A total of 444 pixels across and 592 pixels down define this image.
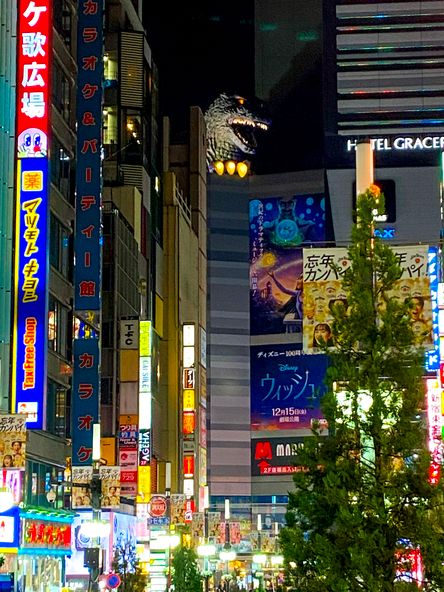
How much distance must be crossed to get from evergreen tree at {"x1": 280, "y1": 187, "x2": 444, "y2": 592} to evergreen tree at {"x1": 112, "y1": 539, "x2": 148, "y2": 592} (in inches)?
1279

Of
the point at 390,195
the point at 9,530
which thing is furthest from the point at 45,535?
the point at 390,195

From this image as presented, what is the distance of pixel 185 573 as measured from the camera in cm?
6231

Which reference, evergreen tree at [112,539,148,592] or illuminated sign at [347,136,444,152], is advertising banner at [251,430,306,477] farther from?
illuminated sign at [347,136,444,152]

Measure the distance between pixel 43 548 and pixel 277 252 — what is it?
9842 centimetres

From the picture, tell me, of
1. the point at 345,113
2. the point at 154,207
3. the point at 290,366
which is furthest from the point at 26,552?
the point at 290,366

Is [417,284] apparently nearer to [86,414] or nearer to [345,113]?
[345,113]

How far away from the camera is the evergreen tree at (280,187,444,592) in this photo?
1602 cm

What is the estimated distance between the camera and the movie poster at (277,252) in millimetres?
144250

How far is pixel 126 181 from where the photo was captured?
78.1 meters

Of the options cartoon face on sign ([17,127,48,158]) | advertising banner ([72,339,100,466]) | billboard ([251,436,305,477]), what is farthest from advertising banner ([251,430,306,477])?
cartoon face on sign ([17,127,48,158])

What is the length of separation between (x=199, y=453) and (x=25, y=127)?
183 feet

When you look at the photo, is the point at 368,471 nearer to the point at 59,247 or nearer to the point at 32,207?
the point at 32,207

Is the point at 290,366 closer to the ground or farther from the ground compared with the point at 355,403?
farther from the ground

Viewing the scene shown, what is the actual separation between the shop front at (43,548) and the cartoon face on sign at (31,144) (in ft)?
37.7
